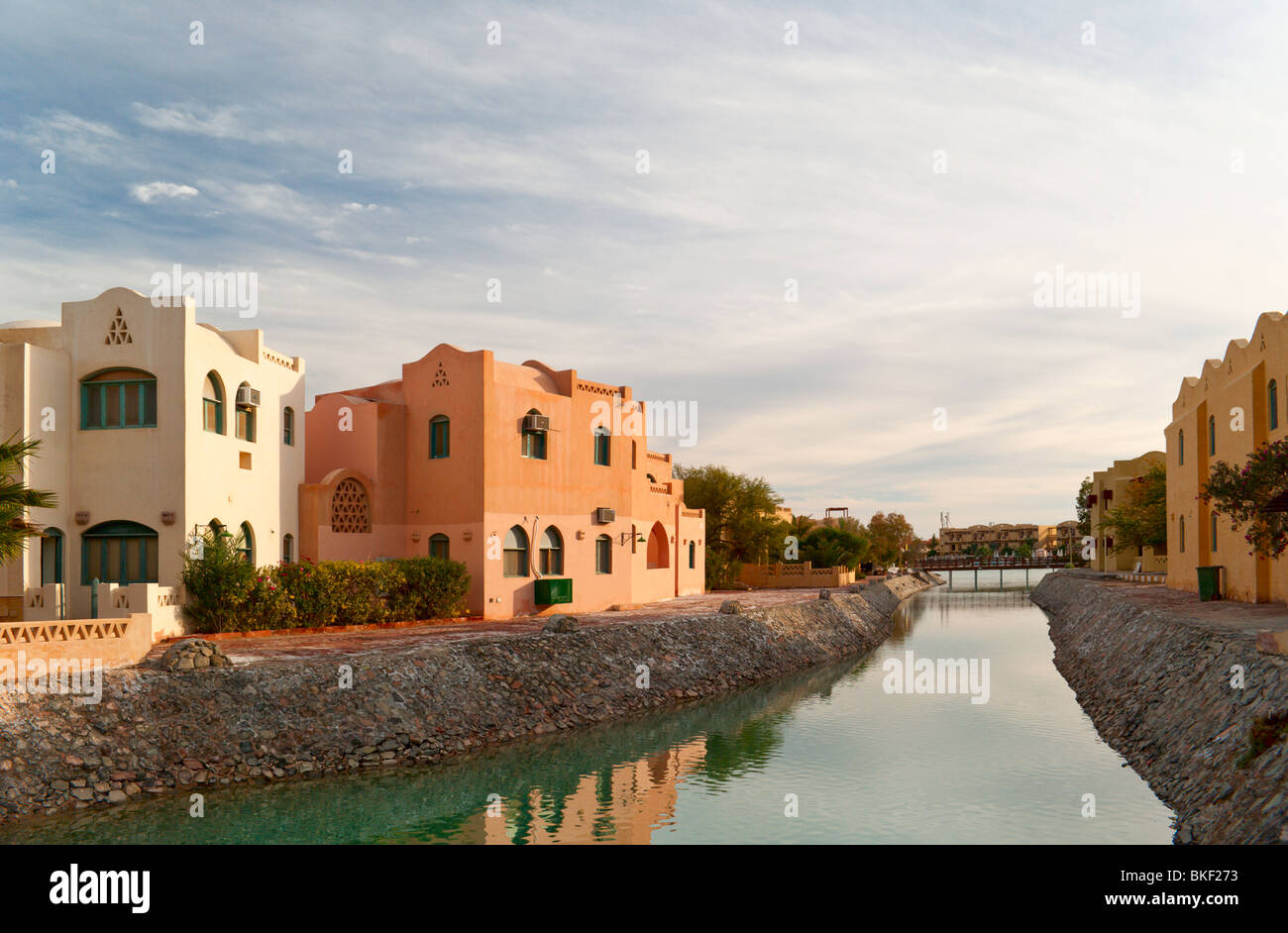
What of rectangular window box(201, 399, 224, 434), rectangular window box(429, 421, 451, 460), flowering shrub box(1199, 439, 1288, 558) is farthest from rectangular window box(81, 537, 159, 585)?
flowering shrub box(1199, 439, 1288, 558)

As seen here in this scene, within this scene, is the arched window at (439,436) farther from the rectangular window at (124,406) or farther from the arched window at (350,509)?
the rectangular window at (124,406)

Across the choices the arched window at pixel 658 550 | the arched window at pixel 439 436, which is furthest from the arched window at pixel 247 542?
the arched window at pixel 658 550

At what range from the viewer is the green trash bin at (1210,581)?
2961 cm

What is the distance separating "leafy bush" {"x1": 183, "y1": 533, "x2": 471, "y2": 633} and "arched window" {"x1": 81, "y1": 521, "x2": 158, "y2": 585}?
3.41 ft

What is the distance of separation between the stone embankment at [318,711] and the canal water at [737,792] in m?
0.57

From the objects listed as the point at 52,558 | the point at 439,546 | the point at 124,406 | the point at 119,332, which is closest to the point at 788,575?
the point at 439,546

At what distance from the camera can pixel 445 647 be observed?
66.8 ft

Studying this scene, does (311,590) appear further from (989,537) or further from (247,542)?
(989,537)

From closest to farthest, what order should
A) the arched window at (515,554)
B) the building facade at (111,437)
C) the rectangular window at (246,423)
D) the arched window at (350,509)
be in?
the building facade at (111,437), the rectangular window at (246,423), the arched window at (350,509), the arched window at (515,554)

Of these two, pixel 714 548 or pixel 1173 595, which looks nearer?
pixel 1173 595

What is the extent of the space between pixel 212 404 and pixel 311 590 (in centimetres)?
537
